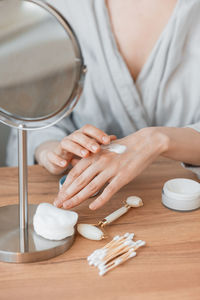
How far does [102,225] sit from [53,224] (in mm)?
114

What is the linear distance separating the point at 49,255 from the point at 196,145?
0.47m

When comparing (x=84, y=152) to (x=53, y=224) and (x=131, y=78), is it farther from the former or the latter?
(x=131, y=78)

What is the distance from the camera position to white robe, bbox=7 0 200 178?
3.71 feet

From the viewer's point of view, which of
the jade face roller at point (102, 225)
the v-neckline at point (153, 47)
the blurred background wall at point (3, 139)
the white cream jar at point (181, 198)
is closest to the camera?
the jade face roller at point (102, 225)

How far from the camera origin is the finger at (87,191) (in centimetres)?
77

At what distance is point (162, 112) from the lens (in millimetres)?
1216

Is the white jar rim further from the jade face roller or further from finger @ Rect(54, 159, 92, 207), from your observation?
finger @ Rect(54, 159, 92, 207)

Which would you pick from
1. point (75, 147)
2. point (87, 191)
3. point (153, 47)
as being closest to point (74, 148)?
point (75, 147)

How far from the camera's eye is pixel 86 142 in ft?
2.73

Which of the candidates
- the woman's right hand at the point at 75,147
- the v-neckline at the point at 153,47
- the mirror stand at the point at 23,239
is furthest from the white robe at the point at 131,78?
the mirror stand at the point at 23,239

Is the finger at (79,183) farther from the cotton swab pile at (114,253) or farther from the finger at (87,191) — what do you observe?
the cotton swab pile at (114,253)

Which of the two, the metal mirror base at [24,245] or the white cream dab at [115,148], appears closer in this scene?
the metal mirror base at [24,245]

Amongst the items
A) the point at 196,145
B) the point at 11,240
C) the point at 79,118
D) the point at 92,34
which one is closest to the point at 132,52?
the point at 92,34

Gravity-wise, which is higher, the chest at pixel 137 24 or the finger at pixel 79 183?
the chest at pixel 137 24
